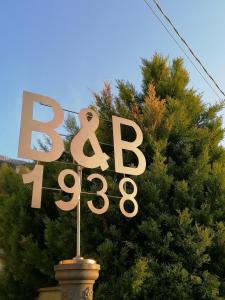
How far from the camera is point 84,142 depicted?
197 inches

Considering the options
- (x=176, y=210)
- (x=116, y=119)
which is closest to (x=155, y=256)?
(x=176, y=210)

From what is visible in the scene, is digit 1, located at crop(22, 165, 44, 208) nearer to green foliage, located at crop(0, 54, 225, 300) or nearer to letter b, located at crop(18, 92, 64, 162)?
letter b, located at crop(18, 92, 64, 162)

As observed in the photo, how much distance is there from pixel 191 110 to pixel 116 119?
252cm

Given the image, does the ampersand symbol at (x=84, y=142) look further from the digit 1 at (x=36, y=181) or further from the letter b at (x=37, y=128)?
the digit 1 at (x=36, y=181)

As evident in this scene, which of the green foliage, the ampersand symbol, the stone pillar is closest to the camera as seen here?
the stone pillar

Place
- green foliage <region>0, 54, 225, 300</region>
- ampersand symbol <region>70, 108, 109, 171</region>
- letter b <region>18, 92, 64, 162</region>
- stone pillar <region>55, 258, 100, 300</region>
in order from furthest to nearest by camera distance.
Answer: green foliage <region>0, 54, 225, 300</region> → ampersand symbol <region>70, 108, 109, 171</region> → letter b <region>18, 92, 64, 162</region> → stone pillar <region>55, 258, 100, 300</region>

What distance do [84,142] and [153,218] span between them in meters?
1.92

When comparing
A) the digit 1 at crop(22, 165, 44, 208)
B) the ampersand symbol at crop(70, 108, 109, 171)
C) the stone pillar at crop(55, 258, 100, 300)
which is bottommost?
the stone pillar at crop(55, 258, 100, 300)

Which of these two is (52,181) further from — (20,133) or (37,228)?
(20,133)

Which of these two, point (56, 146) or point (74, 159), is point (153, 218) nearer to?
point (74, 159)

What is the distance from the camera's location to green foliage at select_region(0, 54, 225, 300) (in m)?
5.99

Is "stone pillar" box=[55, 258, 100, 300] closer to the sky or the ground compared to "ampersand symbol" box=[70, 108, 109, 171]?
closer to the ground

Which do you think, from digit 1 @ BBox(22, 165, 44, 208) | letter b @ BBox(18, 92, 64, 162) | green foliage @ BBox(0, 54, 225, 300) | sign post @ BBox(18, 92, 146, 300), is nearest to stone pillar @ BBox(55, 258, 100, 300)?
sign post @ BBox(18, 92, 146, 300)

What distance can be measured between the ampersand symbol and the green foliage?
1.44 meters
